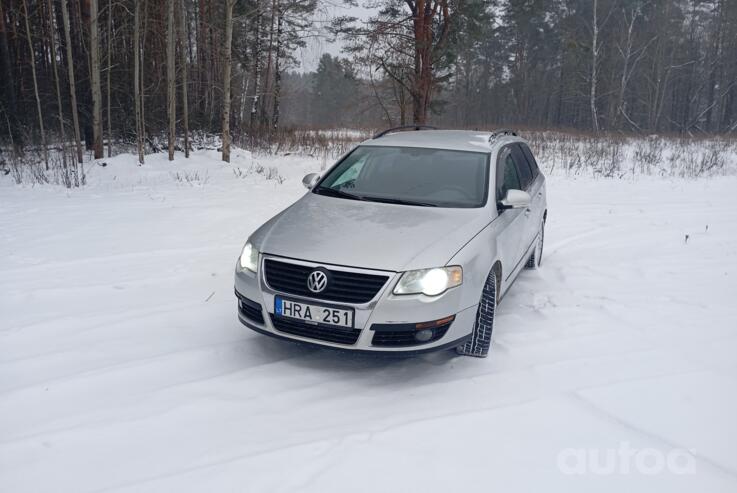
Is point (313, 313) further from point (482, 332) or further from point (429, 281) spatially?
point (482, 332)

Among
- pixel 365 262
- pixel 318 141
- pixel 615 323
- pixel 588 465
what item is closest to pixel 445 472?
pixel 588 465

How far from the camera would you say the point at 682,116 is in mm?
51438

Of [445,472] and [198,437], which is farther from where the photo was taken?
[198,437]

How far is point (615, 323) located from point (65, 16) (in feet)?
44.1

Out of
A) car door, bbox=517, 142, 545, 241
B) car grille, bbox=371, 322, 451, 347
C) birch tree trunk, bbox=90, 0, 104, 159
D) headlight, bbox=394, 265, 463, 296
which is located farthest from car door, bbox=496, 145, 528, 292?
birch tree trunk, bbox=90, 0, 104, 159

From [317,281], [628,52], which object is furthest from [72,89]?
[628,52]

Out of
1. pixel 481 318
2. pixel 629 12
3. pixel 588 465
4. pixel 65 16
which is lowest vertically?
pixel 588 465

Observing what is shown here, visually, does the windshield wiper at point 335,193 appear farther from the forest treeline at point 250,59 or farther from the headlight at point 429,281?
the forest treeline at point 250,59

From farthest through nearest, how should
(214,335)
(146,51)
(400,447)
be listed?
1. (146,51)
2. (214,335)
3. (400,447)

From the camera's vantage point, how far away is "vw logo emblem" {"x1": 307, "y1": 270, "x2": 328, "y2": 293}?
3316 mm

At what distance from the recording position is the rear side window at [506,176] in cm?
456

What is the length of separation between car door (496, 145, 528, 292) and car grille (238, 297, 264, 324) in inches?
72.8

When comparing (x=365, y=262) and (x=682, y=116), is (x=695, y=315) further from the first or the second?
(x=682, y=116)

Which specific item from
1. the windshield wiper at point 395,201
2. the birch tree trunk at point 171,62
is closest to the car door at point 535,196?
the windshield wiper at point 395,201
